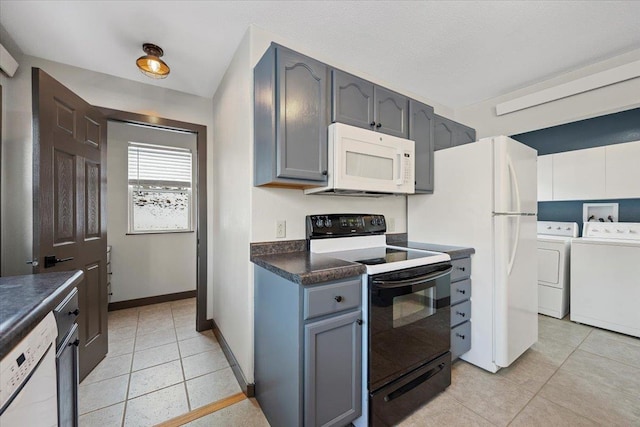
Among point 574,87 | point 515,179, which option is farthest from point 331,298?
point 574,87

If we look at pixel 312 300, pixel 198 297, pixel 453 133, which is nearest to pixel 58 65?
pixel 198 297

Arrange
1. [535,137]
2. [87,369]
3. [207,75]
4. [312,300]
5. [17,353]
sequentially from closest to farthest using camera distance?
[17,353] → [312,300] → [87,369] → [207,75] → [535,137]

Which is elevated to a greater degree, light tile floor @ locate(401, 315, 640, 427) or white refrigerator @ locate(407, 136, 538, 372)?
white refrigerator @ locate(407, 136, 538, 372)

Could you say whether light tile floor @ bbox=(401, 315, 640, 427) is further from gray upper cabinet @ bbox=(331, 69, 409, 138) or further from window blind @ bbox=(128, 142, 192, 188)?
window blind @ bbox=(128, 142, 192, 188)

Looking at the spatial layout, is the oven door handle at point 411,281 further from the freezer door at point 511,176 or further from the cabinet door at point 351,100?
the cabinet door at point 351,100

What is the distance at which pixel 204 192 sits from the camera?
9.19ft

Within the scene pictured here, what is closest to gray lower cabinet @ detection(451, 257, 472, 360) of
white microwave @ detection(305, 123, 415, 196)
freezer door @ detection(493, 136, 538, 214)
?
freezer door @ detection(493, 136, 538, 214)

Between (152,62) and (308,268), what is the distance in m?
2.04

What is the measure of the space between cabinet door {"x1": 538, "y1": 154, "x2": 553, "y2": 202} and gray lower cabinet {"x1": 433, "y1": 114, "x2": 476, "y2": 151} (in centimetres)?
124

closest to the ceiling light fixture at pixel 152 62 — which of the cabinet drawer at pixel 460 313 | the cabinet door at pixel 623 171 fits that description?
the cabinet drawer at pixel 460 313

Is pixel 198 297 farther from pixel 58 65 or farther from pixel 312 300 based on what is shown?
pixel 58 65

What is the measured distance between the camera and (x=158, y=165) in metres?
3.65

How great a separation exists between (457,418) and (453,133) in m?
2.51

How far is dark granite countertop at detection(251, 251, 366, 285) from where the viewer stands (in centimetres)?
125
